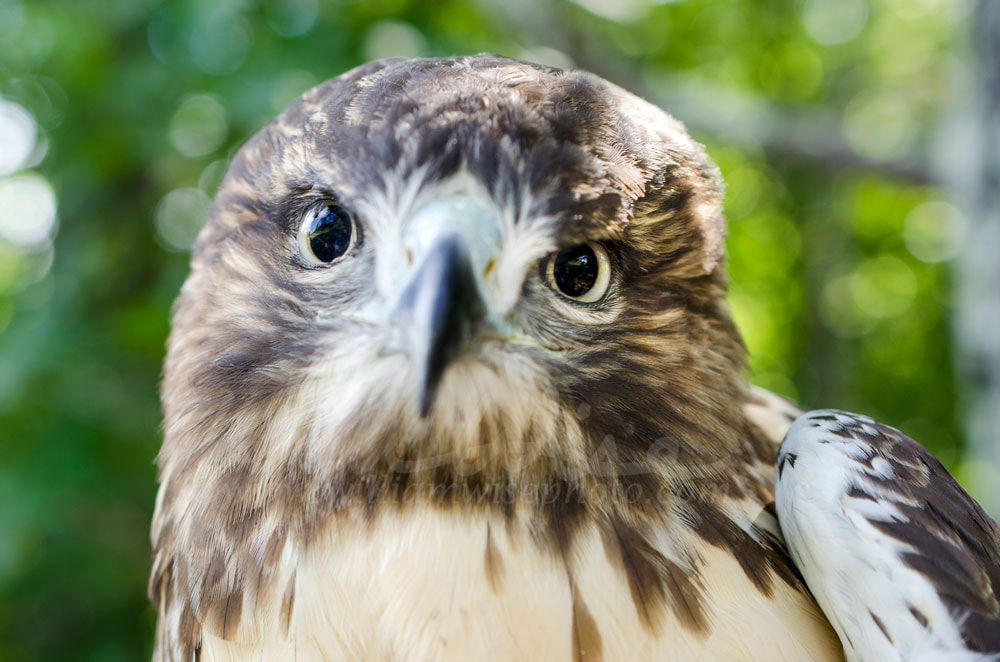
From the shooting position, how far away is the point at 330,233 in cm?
145

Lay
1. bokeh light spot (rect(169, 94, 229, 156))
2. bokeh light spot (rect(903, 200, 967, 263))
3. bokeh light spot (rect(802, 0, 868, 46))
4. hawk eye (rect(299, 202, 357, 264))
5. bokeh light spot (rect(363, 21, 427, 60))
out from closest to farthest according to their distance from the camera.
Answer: hawk eye (rect(299, 202, 357, 264)), bokeh light spot (rect(363, 21, 427, 60)), bokeh light spot (rect(169, 94, 229, 156)), bokeh light spot (rect(802, 0, 868, 46)), bokeh light spot (rect(903, 200, 967, 263))

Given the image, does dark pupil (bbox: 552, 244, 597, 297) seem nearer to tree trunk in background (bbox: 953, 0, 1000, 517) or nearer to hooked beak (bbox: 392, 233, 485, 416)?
hooked beak (bbox: 392, 233, 485, 416)

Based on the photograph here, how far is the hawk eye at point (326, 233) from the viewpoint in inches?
56.3

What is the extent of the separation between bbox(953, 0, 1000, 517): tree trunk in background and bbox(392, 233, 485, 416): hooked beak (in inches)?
109

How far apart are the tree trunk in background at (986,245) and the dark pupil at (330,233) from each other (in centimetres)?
281

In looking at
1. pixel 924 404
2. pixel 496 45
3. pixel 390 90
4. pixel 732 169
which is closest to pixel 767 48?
pixel 732 169

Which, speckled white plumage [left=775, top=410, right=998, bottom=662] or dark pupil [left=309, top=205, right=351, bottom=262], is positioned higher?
dark pupil [left=309, top=205, right=351, bottom=262]

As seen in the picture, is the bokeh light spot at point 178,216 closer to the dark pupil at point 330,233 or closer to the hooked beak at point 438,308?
the dark pupil at point 330,233

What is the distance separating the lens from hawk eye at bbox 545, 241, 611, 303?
1.38 m

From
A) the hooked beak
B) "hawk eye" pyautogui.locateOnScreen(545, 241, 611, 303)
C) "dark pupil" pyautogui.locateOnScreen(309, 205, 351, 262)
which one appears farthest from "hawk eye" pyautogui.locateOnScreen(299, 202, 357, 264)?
"hawk eye" pyautogui.locateOnScreen(545, 241, 611, 303)

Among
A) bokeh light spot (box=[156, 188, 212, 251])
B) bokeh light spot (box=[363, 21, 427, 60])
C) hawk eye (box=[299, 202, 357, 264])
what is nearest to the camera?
hawk eye (box=[299, 202, 357, 264])

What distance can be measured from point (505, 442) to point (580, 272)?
321mm

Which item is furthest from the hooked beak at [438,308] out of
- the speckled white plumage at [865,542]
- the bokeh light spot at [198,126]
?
the bokeh light spot at [198,126]

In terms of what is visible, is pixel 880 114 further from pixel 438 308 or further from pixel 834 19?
pixel 438 308
